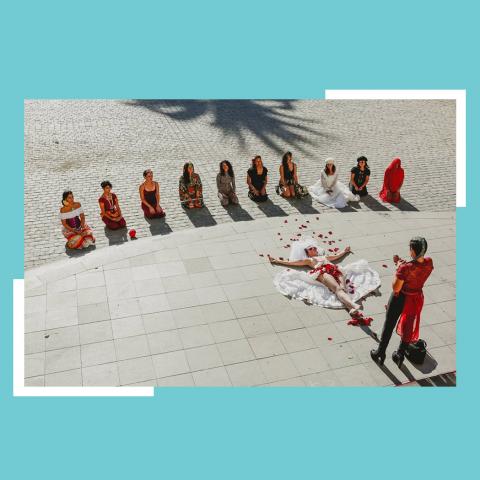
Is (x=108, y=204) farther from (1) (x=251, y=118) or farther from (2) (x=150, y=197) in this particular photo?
(1) (x=251, y=118)

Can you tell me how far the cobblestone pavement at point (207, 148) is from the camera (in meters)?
13.0

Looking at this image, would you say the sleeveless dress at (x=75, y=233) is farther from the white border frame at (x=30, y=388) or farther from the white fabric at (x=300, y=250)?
the white fabric at (x=300, y=250)

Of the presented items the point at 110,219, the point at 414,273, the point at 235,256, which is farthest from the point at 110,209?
the point at 414,273

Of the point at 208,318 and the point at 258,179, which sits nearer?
the point at 208,318

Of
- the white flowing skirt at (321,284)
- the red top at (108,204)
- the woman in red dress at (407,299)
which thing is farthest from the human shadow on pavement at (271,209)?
the woman in red dress at (407,299)

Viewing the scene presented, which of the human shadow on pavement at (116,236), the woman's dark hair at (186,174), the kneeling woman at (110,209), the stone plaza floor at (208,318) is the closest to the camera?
the stone plaza floor at (208,318)

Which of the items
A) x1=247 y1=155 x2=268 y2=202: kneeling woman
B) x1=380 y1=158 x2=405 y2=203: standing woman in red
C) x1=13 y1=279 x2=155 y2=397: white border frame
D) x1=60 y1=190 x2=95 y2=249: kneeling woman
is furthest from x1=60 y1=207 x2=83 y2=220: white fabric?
x1=380 y1=158 x2=405 y2=203: standing woman in red

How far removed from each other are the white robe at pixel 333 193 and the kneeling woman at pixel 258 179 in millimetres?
1338

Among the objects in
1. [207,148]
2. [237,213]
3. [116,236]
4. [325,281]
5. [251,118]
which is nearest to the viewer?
[325,281]

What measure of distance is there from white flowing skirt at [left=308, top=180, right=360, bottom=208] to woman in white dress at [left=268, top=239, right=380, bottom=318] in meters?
2.99

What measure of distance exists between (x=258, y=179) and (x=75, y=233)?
4.71 meters

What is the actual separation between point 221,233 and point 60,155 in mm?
6597

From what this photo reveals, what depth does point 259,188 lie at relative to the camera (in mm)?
13539

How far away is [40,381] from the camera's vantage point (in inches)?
306
